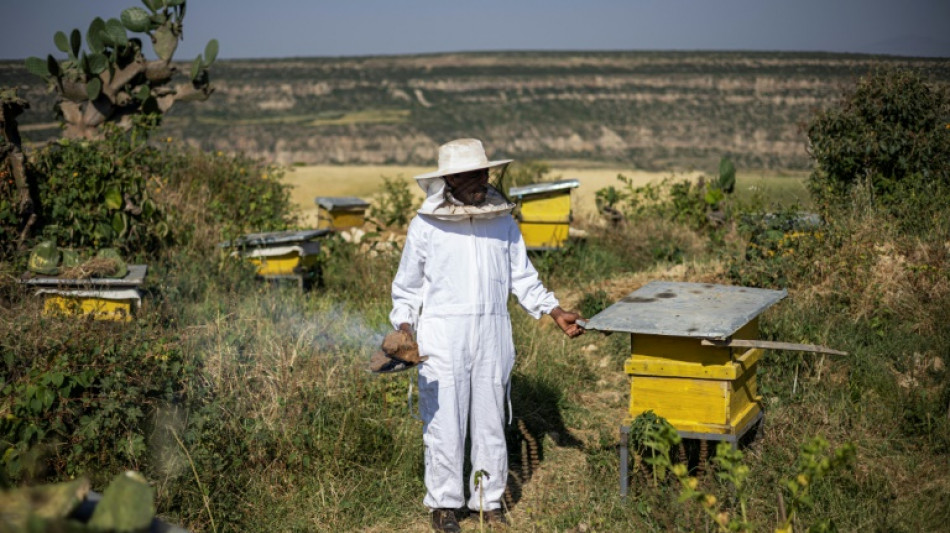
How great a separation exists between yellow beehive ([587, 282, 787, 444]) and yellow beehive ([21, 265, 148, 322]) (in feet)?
12.4

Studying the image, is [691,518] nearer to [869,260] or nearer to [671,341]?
[671,341]

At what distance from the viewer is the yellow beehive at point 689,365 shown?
16.5ft

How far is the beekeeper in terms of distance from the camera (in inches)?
198

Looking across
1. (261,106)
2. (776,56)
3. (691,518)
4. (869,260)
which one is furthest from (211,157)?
(776,56)

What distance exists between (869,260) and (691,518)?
4137 mm

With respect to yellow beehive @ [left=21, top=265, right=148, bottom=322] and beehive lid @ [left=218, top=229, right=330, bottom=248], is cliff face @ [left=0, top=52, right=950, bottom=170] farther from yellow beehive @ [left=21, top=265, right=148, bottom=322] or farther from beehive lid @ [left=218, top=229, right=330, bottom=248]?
yellow beehive @ [left=21, top=265, right=148, bottom=322]

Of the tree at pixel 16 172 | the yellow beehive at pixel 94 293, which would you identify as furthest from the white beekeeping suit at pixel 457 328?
the tree at pixel 16 172

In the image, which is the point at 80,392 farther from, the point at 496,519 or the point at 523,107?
the point at 523,107

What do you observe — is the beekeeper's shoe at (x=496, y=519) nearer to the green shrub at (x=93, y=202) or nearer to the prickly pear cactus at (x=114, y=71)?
the green shrub at (x=93, y=202)

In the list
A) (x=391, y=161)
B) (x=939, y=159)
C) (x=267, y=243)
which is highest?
(x=939, y=159)

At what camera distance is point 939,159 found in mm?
9422

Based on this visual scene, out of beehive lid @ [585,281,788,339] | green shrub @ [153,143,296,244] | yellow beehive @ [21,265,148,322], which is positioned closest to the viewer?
beehive lid @ [585,281,788,339]

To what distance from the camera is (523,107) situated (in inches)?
2042

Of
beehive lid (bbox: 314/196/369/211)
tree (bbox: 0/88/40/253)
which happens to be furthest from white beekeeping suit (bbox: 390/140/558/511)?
beehive lid (bbox: 314/196/369/211)
